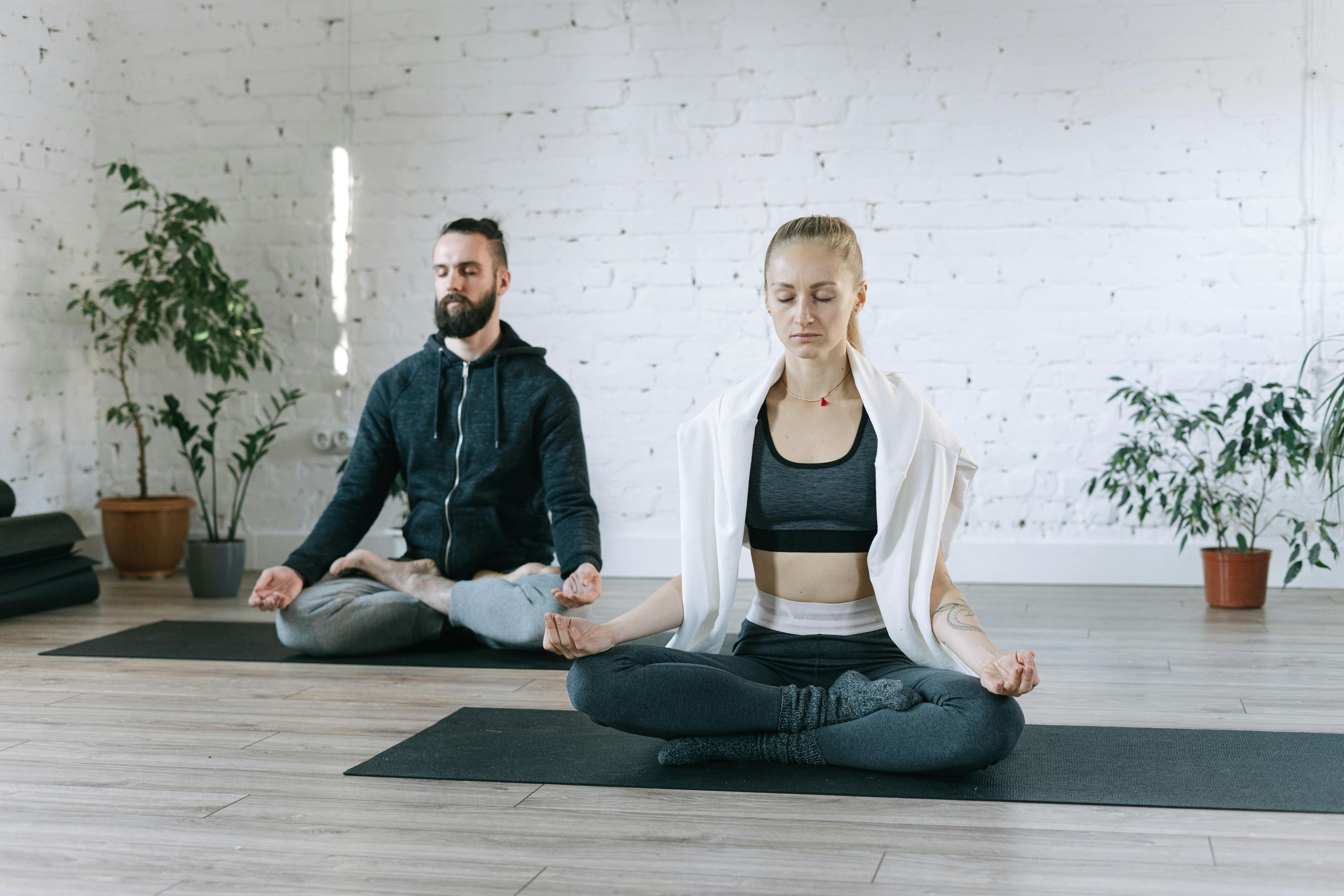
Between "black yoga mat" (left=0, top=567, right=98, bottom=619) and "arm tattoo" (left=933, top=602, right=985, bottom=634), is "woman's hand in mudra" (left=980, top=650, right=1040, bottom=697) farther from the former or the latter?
"black yoga mat" (left=0, top=567, right=98, bottom=619)

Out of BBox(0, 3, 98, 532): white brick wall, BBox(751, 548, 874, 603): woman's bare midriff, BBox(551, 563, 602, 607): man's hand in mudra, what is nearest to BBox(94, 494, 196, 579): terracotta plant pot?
BBox(0, 3, 98, 532): white brick wall

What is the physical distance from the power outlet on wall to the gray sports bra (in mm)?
3118

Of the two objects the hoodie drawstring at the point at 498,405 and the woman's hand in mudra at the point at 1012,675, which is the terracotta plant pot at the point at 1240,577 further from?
the woman's hand in mudra at the point at 1012,675

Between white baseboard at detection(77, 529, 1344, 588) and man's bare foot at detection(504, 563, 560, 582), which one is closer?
man's bare foot at detection(504, 563, 560, 582)

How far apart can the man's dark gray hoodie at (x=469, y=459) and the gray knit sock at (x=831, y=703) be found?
1.28 meters

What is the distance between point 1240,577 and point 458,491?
8.21ft

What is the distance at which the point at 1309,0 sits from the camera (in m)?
4.19

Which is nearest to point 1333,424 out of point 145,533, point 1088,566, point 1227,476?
point 1227,476

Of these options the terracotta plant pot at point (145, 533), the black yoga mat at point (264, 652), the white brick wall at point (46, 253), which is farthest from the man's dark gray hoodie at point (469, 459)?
the white brick wall at point (46, 253)

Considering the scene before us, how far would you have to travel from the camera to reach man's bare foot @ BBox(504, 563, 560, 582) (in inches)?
126

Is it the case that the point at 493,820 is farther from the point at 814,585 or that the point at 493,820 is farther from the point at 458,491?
the point at 458,491

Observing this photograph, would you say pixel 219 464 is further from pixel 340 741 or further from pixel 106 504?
pixel 340 741

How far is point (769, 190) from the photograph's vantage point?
4.59m

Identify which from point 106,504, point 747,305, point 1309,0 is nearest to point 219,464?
point 106,504
